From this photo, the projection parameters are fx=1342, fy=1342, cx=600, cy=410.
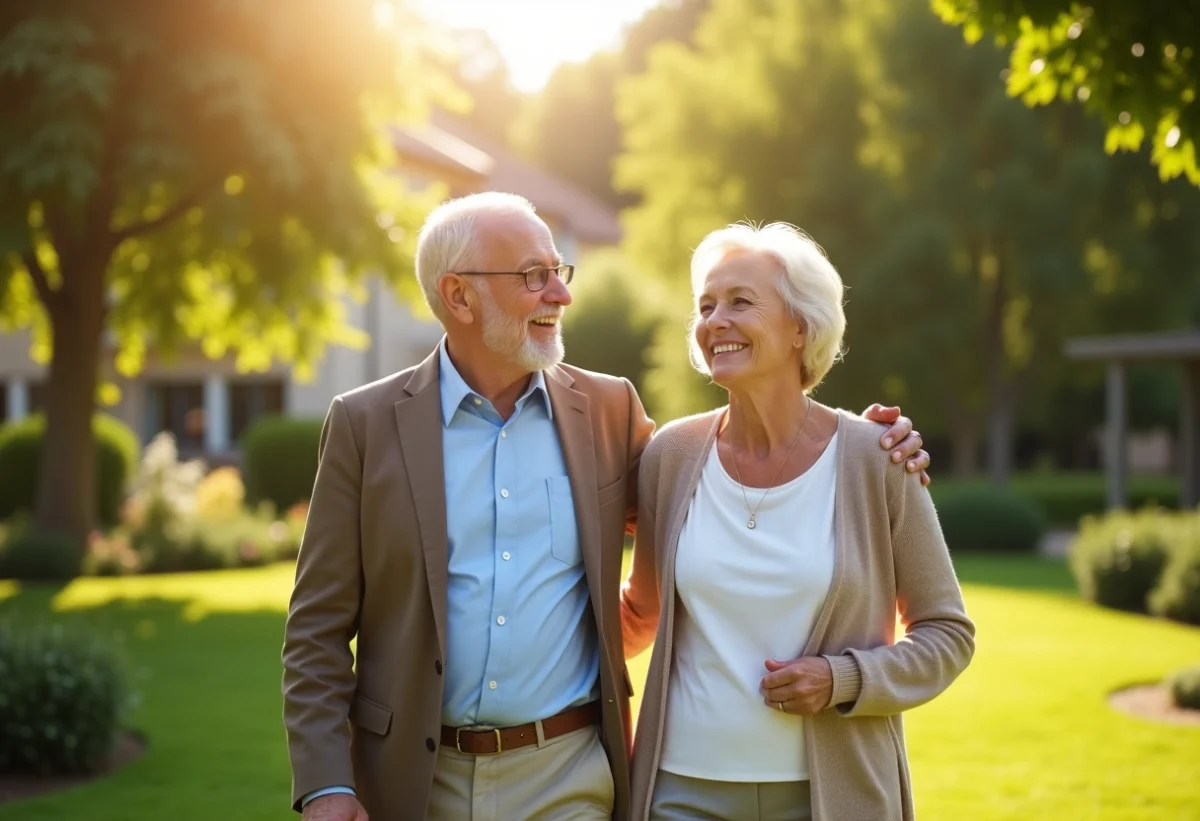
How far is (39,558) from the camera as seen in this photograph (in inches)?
696

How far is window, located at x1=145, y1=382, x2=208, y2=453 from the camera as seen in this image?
35.6 metres

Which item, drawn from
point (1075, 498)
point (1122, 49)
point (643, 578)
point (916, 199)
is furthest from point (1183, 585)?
point (916, 199)

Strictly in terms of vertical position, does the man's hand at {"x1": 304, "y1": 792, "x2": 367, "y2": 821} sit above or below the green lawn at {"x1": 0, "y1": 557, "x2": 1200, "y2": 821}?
above

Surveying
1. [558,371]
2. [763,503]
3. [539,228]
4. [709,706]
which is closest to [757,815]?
[709,706]

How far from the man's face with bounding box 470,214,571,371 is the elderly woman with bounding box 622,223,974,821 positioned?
0.41m

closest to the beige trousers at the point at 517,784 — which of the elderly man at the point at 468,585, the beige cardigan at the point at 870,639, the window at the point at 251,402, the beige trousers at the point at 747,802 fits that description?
the elderly man at the point at 468,585

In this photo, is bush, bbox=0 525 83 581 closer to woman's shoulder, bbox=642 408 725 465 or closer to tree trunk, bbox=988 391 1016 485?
woman's shoulder, bbox=642 408 725 465

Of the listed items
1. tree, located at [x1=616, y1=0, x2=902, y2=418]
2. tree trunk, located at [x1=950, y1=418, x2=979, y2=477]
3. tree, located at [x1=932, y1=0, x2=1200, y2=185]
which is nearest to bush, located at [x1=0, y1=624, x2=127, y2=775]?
tree, located at [x1=932, y1=0, x2=1200, y2=185]

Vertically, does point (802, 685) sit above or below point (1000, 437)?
below

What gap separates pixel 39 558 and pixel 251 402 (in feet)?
57.1

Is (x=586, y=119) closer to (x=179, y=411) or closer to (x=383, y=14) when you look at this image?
(x=179, y=411)

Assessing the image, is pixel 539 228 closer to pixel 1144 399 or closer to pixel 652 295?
pixel 652 295

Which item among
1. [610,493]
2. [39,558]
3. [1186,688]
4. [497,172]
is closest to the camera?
[610,493]

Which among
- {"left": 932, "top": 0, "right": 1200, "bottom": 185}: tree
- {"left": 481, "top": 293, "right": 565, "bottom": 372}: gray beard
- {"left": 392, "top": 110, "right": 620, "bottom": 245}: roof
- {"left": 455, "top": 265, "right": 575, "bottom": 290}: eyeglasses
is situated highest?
{"left": 392, "top": 110, "right": 620, "bottom": 245}: roof
